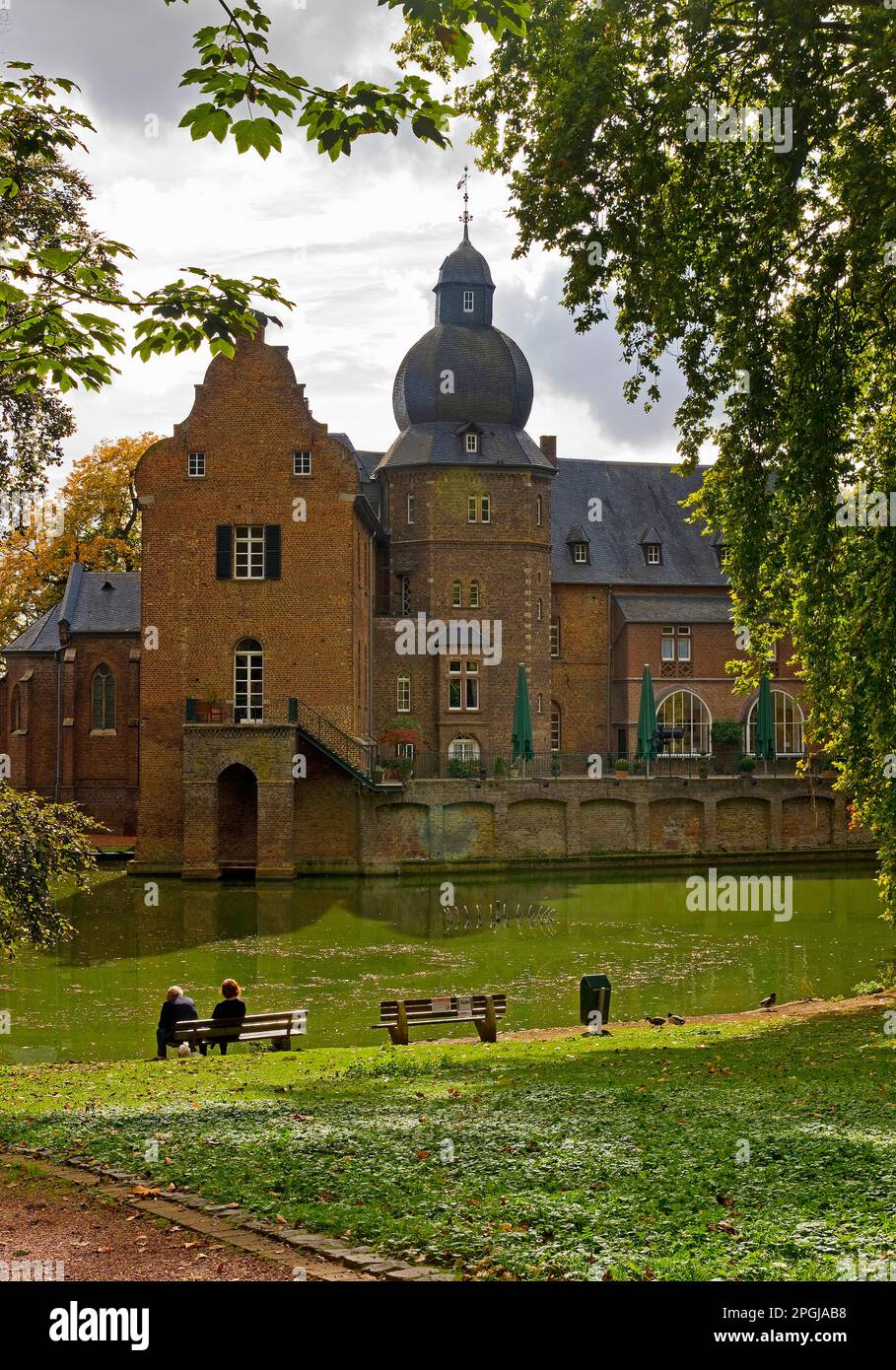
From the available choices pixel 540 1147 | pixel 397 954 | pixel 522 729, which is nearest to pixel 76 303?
pixel 540 1147

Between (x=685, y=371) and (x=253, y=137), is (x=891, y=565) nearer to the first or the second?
(x=685, y=371)

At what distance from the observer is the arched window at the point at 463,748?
146ft

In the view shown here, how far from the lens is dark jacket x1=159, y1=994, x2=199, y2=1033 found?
14.6 meters

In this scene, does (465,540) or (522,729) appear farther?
(465,540)

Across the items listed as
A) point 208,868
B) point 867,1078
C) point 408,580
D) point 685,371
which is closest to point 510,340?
point 408,580

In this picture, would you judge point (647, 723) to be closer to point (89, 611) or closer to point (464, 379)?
point (464, 379)

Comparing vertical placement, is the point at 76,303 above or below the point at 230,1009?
above

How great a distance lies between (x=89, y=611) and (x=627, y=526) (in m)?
19.6

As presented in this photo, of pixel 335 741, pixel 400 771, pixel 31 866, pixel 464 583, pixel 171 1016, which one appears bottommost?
pixel 171 1016

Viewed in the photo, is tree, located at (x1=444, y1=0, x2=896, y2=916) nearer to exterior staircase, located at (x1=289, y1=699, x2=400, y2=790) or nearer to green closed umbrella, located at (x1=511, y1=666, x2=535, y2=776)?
exterior staircase, located at (x1=289, y1=699, x2=400, y2=790)

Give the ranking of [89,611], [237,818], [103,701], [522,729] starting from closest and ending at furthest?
[237,818] → [522,729] → [103,701] → [89,611]

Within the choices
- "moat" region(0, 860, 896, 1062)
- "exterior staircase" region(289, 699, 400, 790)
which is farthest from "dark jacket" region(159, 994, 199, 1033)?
"exterior staircase" region(289, 699, 400, 790)

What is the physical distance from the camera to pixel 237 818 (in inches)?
1483
